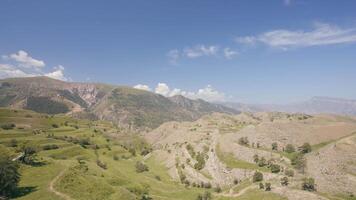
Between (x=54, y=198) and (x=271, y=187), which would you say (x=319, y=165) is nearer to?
(x=271, y=187)

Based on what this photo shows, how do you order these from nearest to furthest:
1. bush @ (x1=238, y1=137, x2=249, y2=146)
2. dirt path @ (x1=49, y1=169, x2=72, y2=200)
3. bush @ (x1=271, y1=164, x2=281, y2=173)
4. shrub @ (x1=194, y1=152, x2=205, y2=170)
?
dirt path @ (x1=49, y1=169, x2=72, y2=200), bush @ (x1=271, y1=164, x2=281, y2=173), bush @ (x1=238, y1=137, x2=249, y2=146), shrub @ (x1=194, y1=152, x2=205, y2=170)

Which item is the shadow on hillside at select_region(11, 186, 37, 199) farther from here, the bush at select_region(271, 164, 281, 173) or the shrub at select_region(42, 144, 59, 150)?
the bush at select_region(271, 164, 281, 173)

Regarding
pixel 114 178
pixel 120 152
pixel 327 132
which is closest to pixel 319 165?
pixel 327 132

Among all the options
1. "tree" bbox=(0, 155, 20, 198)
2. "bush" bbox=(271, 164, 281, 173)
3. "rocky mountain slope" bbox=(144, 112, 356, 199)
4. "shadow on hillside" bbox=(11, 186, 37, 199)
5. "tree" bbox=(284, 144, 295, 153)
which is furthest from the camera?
"tree" bbox=(284, 144, 295, 153)

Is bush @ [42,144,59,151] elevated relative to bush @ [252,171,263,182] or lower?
lower

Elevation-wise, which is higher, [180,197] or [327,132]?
[327,132]

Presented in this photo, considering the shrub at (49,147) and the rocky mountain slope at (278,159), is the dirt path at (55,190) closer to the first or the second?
the rocky mountain slope at (278,159)

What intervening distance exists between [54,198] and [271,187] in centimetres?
5914

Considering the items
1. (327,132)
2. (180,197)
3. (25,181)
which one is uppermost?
(327,132)

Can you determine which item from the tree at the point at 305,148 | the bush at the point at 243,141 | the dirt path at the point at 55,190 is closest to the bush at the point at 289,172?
the tree at the point at 305,148

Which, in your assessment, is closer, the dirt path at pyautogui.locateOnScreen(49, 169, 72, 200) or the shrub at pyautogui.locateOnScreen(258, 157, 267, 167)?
the dirt path at pyautogui.locateOnScreen(49, 169, 72, 200)

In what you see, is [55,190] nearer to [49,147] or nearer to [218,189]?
[218,189]

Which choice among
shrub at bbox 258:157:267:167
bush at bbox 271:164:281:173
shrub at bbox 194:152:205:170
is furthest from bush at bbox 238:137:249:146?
bush at bbox 271:164:281:173

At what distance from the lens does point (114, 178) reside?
114 m
